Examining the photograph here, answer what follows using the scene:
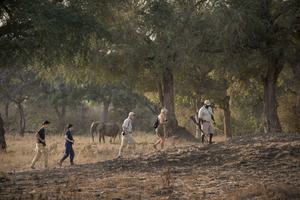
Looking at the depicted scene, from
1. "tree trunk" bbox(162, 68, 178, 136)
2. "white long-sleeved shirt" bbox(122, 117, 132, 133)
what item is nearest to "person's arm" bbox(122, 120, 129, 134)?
"white long-sleeved shirt" bbox(122, 117, 132, 133)

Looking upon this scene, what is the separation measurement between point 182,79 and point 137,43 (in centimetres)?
795

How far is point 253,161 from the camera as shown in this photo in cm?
1636

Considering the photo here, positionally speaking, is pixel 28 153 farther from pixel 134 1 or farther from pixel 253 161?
pixel 253 161

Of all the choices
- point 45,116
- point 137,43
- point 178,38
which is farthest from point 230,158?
point 45,116

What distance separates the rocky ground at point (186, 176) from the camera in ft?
40.0

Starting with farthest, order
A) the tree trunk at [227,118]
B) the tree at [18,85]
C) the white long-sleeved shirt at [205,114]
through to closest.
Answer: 1. the tree at [18,85]
2. the tree trunk at [227,118]
3. the white long-sleeved shirt at [205,114]

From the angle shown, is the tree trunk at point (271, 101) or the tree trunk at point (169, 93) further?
the tree trunk at point (169, 93)

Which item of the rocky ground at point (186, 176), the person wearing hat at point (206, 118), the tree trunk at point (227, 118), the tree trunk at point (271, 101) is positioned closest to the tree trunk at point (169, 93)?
the tree trunk at point (271, 101)

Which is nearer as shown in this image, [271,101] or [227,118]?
[271,101]

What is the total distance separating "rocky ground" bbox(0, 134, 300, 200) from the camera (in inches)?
480

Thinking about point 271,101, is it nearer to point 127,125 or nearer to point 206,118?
point 206,118

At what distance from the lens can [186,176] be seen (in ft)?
49.0

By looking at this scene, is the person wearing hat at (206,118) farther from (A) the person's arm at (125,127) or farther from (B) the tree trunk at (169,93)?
(B) the tree trunk at (169,93)

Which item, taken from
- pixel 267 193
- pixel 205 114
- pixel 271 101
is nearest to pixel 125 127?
pixel 205 114
